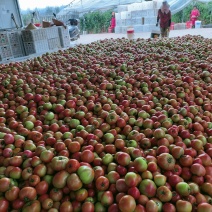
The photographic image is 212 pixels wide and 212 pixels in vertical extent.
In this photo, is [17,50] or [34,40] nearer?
[34,40]

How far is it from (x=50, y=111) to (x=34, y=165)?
101 cm

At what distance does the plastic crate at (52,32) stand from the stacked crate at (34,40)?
150mm

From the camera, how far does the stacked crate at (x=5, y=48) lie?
6407mm

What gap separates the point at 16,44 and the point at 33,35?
61cm

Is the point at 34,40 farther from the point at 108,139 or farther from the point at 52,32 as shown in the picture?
the point at 108,139

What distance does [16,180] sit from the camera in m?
1.52

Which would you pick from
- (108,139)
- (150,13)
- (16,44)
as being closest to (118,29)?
(150,13)

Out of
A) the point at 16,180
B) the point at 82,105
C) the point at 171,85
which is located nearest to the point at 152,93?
the point at 171,85

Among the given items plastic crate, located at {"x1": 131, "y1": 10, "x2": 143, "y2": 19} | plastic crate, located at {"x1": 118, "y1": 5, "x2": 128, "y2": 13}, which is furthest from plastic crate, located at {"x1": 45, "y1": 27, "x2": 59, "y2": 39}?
plastic crate, located at {"x1": 118, "y1": 5, "x2": 128, "y2": 13}

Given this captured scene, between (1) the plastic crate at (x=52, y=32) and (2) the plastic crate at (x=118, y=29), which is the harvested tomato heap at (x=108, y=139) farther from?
(2) the plastic crate at (x=118, y=29)

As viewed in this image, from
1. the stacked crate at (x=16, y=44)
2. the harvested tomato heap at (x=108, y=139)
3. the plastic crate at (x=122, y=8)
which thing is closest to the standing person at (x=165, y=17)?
the stacked crate at (x=16, y=44)

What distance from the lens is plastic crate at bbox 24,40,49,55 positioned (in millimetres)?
6902

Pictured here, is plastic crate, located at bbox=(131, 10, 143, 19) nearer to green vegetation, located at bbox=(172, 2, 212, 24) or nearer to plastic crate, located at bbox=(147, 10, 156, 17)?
plastic crate, located at bbox=(147, 10, 156, 17)

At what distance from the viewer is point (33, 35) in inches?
268
